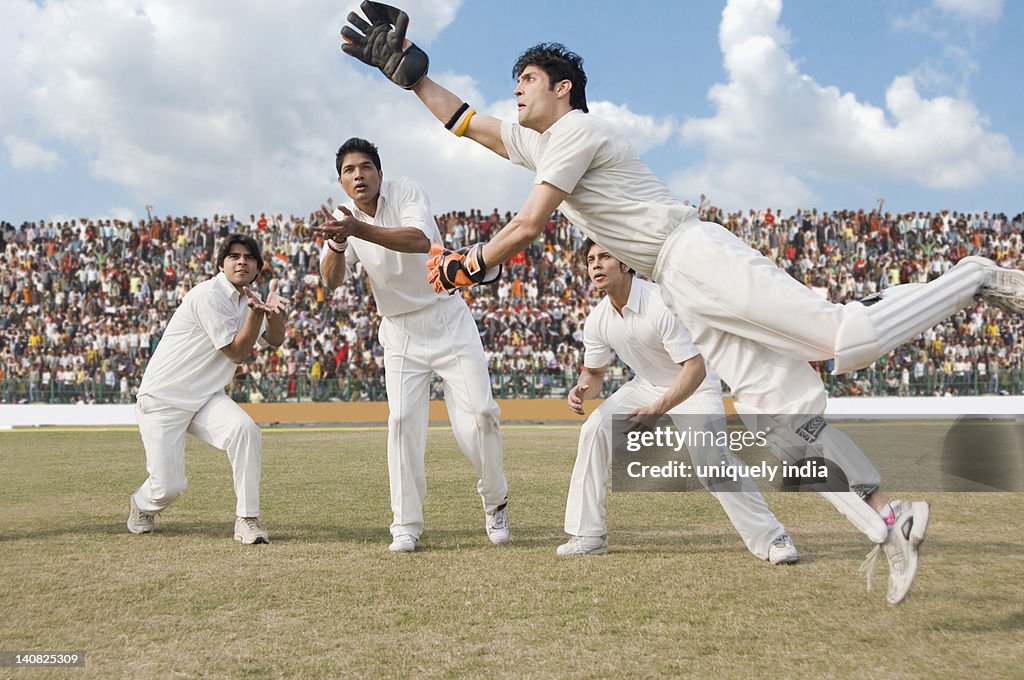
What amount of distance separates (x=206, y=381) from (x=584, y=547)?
9.95ft

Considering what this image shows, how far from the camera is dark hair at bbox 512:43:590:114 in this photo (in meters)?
4.13

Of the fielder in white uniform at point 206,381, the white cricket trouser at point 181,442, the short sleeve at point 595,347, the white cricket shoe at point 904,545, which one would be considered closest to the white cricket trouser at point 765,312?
the white cricket shoe at point 904,545

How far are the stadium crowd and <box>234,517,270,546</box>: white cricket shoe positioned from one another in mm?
15780

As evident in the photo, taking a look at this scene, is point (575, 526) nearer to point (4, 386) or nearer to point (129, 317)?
point (4, 386)

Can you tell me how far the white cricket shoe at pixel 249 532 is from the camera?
5.76 m

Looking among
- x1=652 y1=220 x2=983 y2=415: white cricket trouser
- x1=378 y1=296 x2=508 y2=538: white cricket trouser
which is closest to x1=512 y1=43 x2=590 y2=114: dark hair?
x1=652 y1=220 x2=983 y2=415: white cricket trouser

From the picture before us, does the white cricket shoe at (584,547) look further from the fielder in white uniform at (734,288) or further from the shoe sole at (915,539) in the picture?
the shoe sole at (915,539)

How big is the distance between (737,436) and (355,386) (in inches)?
646

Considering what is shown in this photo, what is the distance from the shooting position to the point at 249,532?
5.79 metres

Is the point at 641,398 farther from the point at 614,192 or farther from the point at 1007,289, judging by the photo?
the point at 1007,289

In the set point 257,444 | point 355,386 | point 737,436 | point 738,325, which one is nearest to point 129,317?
point 355,386

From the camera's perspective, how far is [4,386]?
2183 cm

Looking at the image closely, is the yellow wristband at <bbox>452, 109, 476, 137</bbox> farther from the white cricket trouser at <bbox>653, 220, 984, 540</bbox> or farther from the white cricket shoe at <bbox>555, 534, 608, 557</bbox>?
the white cricket shoe at <bbox>555, 534, 608, 557</bbox>

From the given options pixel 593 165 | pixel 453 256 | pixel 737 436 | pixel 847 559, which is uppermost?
pixel 593 165
